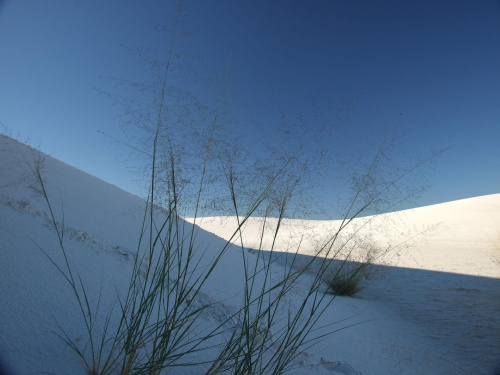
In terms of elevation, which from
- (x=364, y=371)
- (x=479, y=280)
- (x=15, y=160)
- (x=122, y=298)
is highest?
(x=479, y=280)

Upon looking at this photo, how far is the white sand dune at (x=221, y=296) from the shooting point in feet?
2.42

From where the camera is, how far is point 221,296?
1.66 metres

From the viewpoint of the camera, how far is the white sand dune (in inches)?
29.0

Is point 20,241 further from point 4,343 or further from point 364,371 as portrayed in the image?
point 364,371

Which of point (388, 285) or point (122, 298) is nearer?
point (122, 298)

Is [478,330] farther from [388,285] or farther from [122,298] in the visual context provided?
[122,298]

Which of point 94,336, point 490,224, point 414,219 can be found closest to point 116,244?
point 94,336

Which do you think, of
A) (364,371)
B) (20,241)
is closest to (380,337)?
(364,371)

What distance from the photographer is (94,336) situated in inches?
30.0

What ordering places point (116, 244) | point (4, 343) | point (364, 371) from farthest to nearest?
point (116, 244)
point (364, 371)
point (4, 343)

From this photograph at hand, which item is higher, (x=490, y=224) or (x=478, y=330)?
(x=490, y=224)

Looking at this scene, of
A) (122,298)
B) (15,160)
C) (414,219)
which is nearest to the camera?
(122,298)

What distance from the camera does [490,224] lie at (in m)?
6.80

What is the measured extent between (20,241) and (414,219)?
37.3ft
